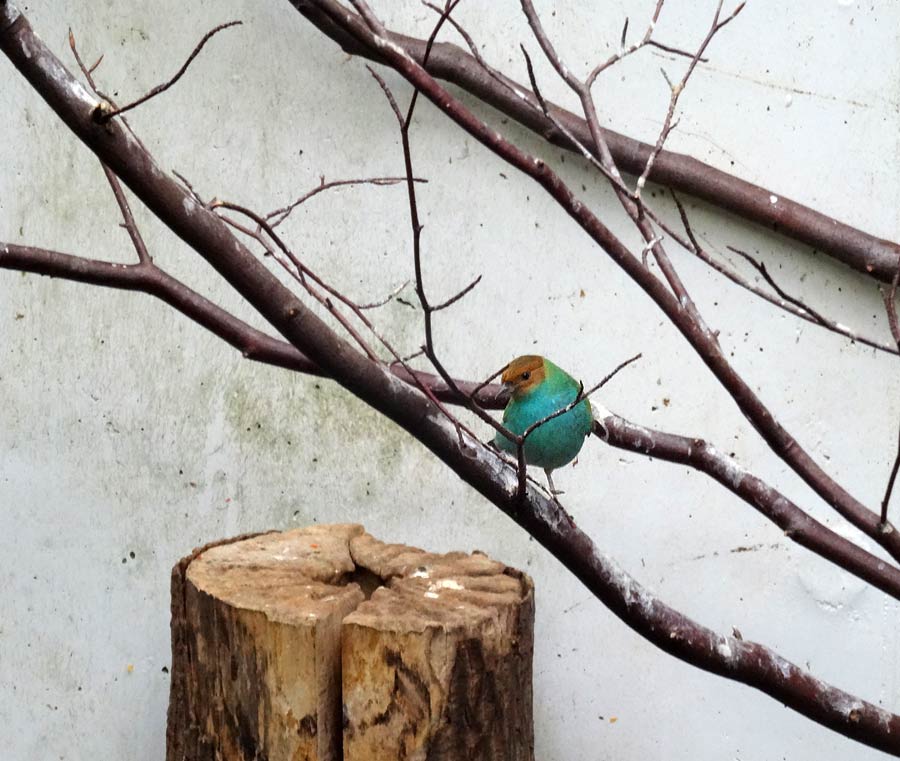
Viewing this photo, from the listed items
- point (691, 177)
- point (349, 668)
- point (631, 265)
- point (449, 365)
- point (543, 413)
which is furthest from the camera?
point (449, 365)

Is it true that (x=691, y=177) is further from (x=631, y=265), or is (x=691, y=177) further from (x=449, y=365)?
(x=631, y=265)

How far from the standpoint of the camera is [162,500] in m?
2.27

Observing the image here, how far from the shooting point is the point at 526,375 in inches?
65.1

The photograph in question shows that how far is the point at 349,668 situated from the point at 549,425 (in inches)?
18.3

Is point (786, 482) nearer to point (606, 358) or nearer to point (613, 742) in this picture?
point (606, 358)

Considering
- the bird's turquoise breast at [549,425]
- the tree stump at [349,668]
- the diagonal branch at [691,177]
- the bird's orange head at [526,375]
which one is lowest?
the tree stump at [349,668]

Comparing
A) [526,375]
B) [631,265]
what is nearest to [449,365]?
[526,375]

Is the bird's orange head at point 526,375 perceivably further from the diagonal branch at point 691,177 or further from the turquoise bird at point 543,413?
the diagonal branch at point 691,177

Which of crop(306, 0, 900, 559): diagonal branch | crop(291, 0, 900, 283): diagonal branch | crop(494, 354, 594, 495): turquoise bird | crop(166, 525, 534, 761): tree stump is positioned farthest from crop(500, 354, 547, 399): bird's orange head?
crop(291, 0, 900, 283): diagonal branch

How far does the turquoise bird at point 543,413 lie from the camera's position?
1.62 metres

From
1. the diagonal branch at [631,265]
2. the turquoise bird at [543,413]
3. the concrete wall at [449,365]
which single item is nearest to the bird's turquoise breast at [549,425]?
the turquoise bird at [543,413]

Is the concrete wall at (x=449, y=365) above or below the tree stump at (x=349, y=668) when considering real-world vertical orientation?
above

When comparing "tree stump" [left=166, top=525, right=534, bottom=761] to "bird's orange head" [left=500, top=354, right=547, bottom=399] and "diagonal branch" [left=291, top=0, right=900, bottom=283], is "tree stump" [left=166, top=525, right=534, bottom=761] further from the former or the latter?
"diagonal branch" [left=291, top=0, right=900, bottom=283]

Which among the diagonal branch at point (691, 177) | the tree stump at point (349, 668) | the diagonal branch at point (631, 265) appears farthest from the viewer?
the diagonal branch at point (691, 177)
